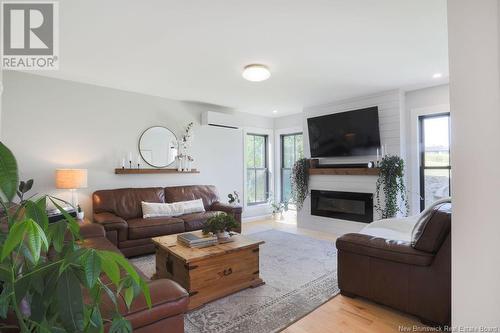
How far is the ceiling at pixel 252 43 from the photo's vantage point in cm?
211

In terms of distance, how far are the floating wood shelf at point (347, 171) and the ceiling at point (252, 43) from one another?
4.33ft

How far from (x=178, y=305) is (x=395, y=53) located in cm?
321

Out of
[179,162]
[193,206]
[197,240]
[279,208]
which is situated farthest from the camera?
[279,208]

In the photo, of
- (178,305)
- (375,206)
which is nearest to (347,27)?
(178,305)

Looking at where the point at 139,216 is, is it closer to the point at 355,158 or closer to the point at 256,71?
the point at 256,71

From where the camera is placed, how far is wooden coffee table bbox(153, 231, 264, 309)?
222cm

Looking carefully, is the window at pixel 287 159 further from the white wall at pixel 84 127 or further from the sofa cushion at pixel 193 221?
the sofa cushion at pixel 193 221

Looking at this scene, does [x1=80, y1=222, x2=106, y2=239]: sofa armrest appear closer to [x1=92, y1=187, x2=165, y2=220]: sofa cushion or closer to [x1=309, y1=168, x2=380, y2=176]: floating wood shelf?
[x1=92, y1=187, x2=165, y2=220]: sofa cushion

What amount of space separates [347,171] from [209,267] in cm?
320

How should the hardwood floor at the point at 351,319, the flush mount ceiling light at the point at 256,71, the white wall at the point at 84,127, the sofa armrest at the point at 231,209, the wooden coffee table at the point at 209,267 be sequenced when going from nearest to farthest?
the hardwood floor at the point at 351,319 → the wooden coffee table at the point at 209,267 → the flush mount ceiling light at the point at 256,71 → the white wall at the point at 84,127 → the sofa armrest at the point at 231,209

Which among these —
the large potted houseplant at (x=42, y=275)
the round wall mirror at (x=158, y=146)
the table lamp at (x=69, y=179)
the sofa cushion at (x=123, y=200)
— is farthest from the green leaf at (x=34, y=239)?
the round wall mirror at (x=158, y=146)

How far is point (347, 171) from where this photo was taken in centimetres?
461

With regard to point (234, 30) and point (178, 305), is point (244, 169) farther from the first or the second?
point (178, 305)

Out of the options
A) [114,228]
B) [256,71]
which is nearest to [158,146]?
[114,228]
